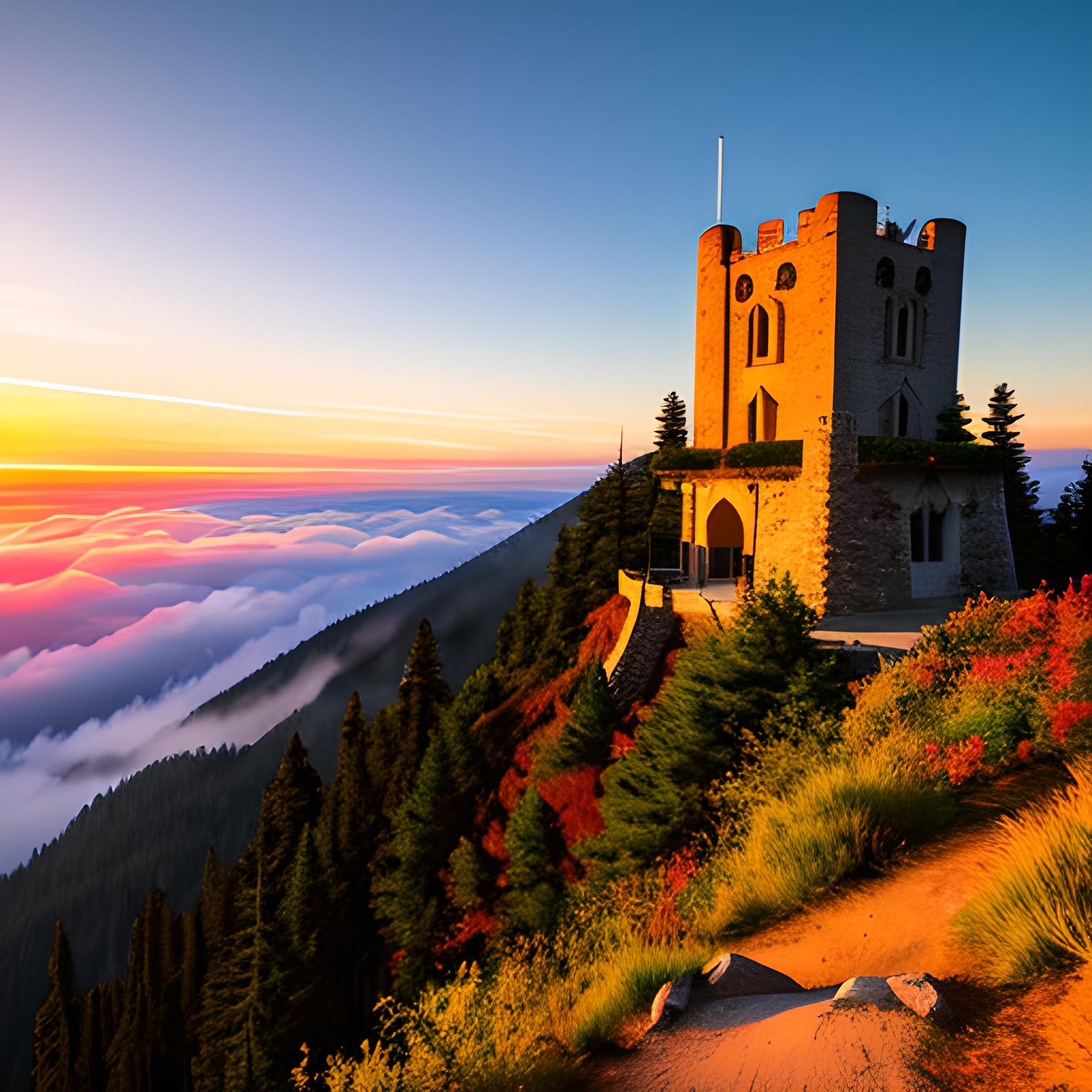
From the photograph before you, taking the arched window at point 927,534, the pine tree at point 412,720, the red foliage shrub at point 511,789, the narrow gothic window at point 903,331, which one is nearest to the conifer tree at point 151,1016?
the pine tree at point 412,720

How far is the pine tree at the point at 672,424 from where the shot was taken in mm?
50750

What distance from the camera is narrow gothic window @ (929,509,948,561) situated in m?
25.9

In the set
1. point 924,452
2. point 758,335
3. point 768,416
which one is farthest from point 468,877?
point 758,335

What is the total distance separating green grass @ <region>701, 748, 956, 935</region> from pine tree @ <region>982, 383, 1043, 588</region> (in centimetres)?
3163

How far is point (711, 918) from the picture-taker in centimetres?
651

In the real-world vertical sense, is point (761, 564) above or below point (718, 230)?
below

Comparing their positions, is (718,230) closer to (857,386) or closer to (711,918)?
(857,386)

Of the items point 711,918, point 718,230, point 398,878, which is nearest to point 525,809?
point 398,878

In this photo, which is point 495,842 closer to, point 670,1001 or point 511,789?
point 511,789

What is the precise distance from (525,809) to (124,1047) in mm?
40887

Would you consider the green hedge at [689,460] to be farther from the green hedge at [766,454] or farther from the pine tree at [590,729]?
the pine tree at [590,729]

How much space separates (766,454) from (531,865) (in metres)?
18.5

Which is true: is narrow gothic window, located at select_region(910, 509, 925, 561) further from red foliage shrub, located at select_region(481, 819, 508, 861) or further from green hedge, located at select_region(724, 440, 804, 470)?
red foliage shrub, located at select_region(481, 819, 508, 861)

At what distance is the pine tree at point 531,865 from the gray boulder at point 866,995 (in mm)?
15367
